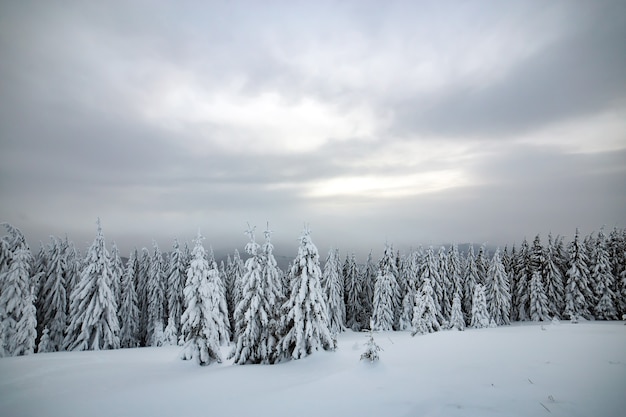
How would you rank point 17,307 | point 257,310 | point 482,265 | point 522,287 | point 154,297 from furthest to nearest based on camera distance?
point 482,265 → point 522,287 → point 154,297 → point 17,307 → point 257,310

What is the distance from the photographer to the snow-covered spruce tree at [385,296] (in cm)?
5106

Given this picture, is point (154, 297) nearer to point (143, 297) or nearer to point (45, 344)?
point (143, 297)

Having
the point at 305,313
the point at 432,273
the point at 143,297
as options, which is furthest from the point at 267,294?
the point at 143,297

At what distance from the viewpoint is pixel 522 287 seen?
51688 mm

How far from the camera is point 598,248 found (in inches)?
1820

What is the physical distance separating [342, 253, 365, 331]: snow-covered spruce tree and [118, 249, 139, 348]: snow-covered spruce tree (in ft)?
123

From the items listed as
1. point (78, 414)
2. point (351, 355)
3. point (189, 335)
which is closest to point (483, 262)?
point (351, 355)

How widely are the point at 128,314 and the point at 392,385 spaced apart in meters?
44.8

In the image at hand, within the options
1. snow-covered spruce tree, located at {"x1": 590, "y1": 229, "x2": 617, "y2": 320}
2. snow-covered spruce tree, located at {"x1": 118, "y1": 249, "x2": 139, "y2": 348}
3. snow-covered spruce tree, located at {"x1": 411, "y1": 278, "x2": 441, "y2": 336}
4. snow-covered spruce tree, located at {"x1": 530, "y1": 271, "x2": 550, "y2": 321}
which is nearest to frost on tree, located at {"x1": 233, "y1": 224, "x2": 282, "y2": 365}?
snow-covered spruce tree, located at {"x1": 411, "y1": 278, "x2": 441, "y2": 336}

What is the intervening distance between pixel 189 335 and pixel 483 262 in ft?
184

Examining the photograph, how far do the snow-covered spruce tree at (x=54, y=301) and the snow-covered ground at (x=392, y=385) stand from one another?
70.7 feet

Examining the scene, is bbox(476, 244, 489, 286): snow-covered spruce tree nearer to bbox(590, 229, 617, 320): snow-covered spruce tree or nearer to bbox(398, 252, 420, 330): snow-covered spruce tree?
bbox(398, 252, 420, 330): snow-covered spruce tree

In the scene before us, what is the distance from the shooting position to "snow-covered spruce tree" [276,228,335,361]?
18.5 meters

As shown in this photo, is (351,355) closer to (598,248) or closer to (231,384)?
(231,384)
